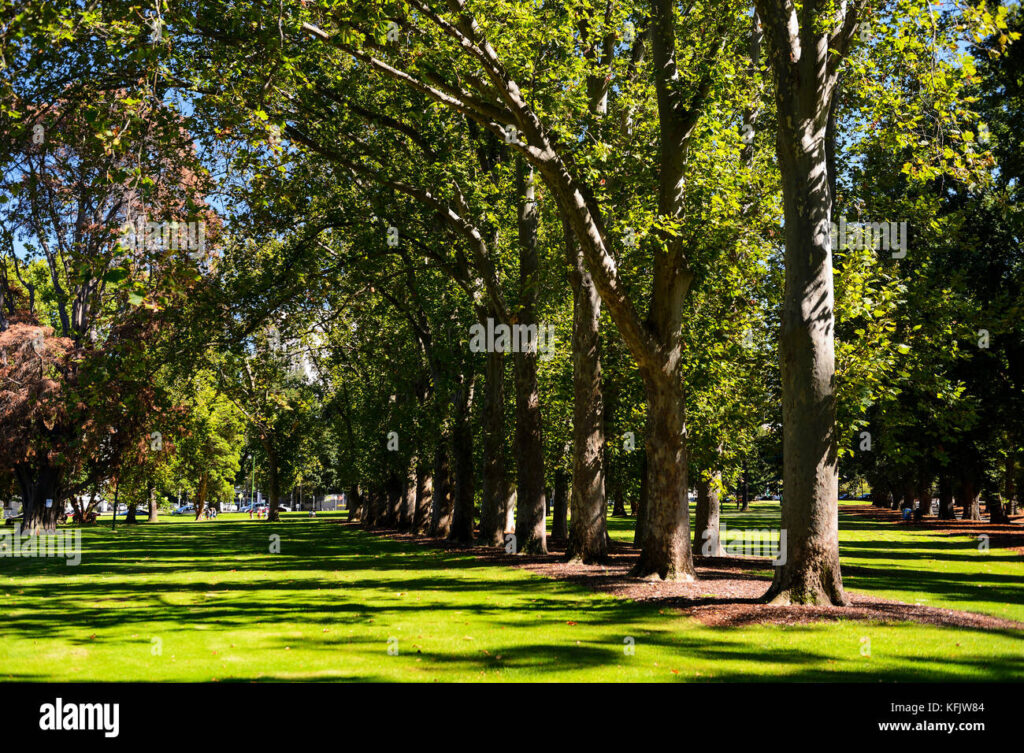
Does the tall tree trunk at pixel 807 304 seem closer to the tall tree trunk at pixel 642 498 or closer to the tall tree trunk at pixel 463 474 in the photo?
the tall tree trunk at pixel 642 498

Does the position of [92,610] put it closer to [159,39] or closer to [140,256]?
[140,256]

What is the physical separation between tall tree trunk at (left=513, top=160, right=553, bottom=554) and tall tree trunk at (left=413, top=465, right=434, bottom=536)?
15.9 meters

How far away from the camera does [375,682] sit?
8.41 metres

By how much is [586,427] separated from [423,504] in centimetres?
2103

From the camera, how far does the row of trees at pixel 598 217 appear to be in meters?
12.9

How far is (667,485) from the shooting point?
16.3m

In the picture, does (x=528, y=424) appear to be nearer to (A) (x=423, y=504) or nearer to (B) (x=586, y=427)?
(B) (x=586, y=427)

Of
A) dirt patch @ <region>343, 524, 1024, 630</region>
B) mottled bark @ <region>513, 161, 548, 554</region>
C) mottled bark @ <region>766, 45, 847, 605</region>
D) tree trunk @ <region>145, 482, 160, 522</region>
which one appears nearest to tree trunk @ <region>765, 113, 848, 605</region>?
mottled bark @ <region>766, 45, 847, 605</region>

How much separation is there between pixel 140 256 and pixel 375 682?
6.94 meters

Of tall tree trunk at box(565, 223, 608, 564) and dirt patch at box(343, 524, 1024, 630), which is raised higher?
tall tree trunk at box(565, 223, 608, 564)

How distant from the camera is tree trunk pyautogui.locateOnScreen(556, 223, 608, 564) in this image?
67.4ft

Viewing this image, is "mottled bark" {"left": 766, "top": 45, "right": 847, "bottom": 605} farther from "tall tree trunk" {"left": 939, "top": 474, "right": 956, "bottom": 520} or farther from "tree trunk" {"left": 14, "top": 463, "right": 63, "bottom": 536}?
"tall tree trunk" {"left": 939, "top": 474, "right": 956, "bottom": 520}

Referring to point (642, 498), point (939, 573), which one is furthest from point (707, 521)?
point (939, 573)

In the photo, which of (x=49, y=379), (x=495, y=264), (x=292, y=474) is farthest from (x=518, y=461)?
(x=292, y=474)
